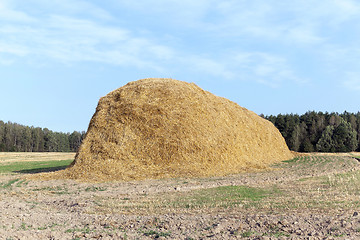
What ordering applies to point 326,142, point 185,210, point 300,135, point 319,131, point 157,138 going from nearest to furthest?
1. point 185,210
2. point 157,138
3. point 326,142
4. point 300,135
5. point 319,131

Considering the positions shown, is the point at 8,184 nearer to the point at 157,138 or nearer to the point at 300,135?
the point at 157,138

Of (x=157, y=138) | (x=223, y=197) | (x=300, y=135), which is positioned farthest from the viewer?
(x=300, y=135)

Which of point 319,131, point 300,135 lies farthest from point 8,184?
point 319,131

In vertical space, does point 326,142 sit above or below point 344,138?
below

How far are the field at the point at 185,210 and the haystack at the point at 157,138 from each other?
2590mm

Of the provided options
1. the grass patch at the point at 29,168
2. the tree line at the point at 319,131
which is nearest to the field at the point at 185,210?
the grass patch at the point at 29,168

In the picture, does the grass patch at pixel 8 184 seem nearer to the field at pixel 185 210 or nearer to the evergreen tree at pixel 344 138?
the field at pixel 185 210

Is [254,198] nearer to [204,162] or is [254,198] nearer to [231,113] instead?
[204,162]

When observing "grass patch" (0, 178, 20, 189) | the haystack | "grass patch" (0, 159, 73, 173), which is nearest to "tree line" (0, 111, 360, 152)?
"grass patch" (0, 159, 73, 173)

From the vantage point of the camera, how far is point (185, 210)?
928 cm

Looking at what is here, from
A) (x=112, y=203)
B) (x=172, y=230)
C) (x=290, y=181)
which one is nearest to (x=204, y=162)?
(x=290, y=181)

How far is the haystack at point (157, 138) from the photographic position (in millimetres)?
18188

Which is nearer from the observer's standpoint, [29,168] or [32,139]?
[29,168]

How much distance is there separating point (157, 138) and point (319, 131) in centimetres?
5857
